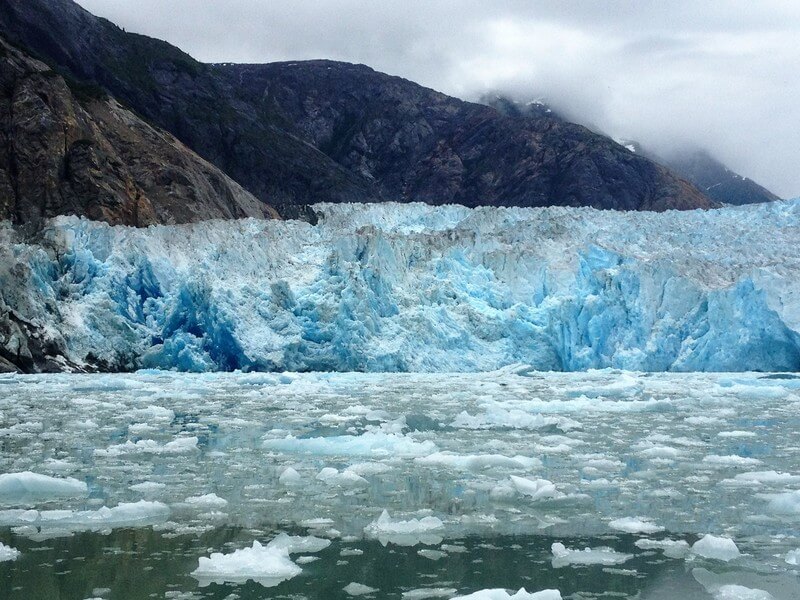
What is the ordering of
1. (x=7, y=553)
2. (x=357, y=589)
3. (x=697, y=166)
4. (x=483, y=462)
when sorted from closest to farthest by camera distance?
(x=357, y=589), (x=7, y=553), (x=483, y=462), (x=697, y=166)

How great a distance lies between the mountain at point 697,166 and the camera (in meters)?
64.1

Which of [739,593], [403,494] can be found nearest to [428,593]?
[739,593]

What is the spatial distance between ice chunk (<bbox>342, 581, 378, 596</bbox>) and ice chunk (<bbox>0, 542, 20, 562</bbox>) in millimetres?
1584

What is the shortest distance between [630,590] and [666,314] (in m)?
14.4

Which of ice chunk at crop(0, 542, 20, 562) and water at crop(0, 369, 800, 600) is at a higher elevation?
ice chunk at crop(0, 542, 20, 562)

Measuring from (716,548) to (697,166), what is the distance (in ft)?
230

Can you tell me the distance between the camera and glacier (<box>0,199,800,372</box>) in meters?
16.5

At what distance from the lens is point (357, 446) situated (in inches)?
280

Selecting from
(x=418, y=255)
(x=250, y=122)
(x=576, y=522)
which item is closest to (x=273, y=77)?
(x=250, y=122)

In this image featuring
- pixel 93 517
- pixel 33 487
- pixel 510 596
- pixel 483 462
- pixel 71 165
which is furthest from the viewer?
pixel 71 165

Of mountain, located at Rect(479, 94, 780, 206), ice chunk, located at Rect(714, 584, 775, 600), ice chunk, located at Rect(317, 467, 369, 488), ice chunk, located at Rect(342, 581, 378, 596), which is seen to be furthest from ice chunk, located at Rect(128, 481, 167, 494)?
mountain, located at Rect(479, 94, 780, 206)

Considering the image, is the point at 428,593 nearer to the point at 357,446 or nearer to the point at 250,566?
the point at 250,566

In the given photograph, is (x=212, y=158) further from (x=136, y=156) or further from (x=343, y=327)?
(x=343, y=327)

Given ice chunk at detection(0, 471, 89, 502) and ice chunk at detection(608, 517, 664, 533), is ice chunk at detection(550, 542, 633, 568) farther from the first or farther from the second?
ice chunk at detection(0, 471, 89, 502)
